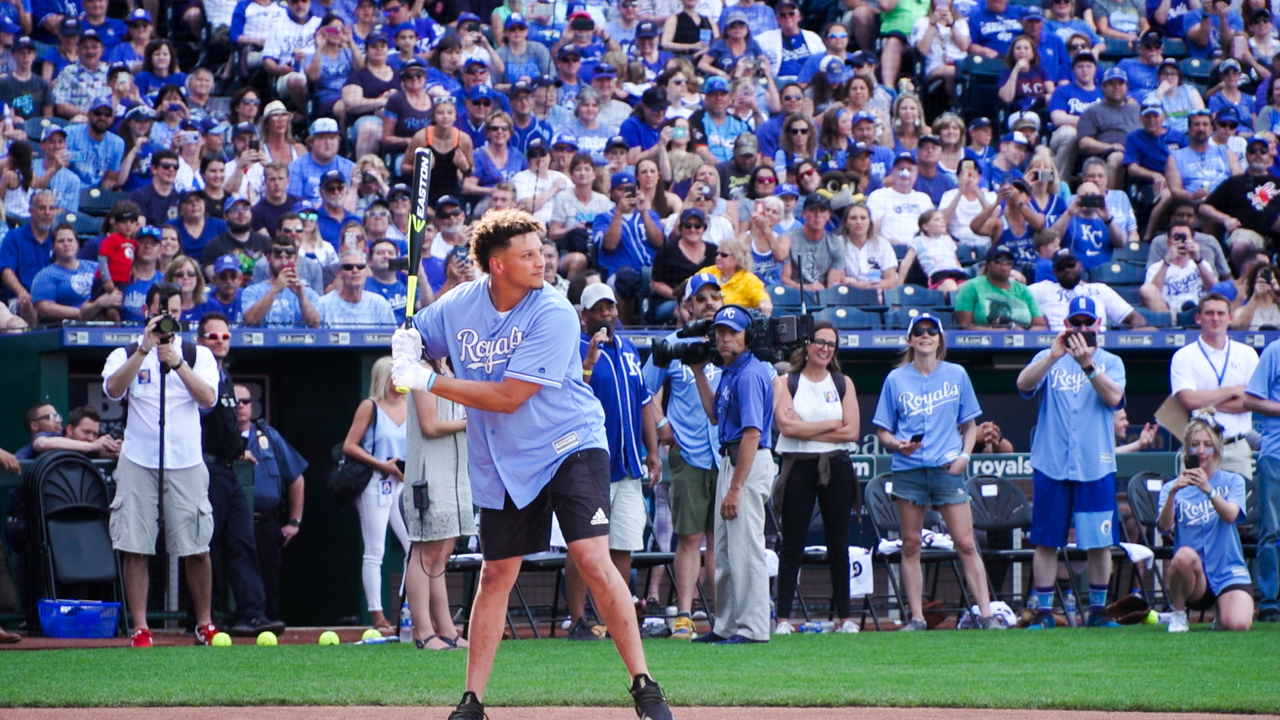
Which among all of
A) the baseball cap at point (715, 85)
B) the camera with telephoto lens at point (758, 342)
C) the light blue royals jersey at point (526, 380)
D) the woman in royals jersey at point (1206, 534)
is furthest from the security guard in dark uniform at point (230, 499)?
the baseball cap at point (715, 85)

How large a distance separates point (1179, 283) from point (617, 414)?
6903 millimetres

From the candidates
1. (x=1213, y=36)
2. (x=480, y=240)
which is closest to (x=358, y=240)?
(x=480, y=240)

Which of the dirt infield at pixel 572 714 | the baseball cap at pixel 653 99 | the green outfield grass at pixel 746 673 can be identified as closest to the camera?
the dirt infield at pixel 572 714

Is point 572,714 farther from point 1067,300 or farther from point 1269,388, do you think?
point 1067,300

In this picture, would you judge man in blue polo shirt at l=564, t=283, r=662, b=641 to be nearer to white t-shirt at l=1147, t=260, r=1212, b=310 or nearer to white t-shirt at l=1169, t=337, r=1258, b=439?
white t-shirt at l=1169, t=337, r=1258, b=439

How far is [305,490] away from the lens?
1154 cm

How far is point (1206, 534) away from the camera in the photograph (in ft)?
30.7

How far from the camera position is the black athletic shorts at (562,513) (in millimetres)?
5219

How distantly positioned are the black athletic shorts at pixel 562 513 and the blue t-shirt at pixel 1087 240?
33.4 feet

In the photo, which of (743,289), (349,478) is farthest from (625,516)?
(743,289)

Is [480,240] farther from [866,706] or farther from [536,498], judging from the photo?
[866,706]

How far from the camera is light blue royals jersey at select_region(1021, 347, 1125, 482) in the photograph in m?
9.91

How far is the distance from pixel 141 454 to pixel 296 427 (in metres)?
2.44

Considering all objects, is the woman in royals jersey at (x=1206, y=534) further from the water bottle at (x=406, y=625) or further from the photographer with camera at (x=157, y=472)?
the photographer with camera at (x=157, y=472)
